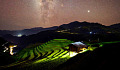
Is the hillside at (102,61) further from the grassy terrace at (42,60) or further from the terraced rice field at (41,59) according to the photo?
the terraced rice field at (41,59)

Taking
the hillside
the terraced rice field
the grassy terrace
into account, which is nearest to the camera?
the hillside

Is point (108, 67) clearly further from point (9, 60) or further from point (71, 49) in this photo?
point (9, 60)

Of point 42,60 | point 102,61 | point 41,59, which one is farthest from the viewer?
point 41,59

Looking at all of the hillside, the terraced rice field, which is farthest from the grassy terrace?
the hillside

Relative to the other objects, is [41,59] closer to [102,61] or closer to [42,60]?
[42,60]

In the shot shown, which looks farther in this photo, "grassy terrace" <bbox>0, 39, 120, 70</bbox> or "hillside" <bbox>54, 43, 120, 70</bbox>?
"grassy terrace" <bbox>0, 39, 120, 70</bbox>

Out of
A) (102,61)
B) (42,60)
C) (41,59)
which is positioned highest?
(102,61)

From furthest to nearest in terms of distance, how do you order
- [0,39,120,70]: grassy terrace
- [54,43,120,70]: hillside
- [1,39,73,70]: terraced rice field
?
[1,39,73,70]: terraced rice field → [0,39,120,70]: grassy terrace → [54,43,120,70]: hillside

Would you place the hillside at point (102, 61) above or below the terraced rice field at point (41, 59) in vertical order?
above

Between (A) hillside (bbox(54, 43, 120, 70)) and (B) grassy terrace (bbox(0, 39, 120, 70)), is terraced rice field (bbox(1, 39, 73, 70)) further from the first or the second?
(A) hillside (bbox(54, 43, 120, 70))

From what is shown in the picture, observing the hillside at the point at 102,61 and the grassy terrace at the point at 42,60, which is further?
the grassy terrace at the point at 42,60

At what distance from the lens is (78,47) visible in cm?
2112

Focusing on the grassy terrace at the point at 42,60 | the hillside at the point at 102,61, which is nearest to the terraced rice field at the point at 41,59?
the grassy terrace at the point at 42,60

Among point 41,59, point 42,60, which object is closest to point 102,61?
point 42,60
